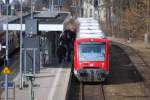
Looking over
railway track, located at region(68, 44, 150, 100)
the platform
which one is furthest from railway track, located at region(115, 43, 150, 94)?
the platform

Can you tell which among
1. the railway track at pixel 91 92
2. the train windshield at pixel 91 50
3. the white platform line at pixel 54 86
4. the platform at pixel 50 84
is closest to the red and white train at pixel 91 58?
the train windshield at pixel 91 50

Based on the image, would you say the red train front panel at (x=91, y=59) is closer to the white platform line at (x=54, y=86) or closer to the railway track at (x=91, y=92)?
the railway track at (x=91, y=92)

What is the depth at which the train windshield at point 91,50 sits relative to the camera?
31.9 metres

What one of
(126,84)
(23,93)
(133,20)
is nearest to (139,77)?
(126,84)

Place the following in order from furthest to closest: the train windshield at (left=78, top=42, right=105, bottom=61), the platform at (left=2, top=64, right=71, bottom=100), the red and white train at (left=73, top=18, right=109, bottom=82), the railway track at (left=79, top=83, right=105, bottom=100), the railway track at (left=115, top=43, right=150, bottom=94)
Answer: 1. the railway track at (left=115, top=43, right=150, bottom=94)
2. the train windshield at (left=78, top=42, right=105, bottom=61)
3. the red and white train at (left=73, top=18, right=109, bottom=82)
4. the railway track at (left=79, top=83, right=105, bottom=100)
5. the platform at (left=2, top=64, right=71, bottom=100)

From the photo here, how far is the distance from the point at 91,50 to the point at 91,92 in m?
2.51

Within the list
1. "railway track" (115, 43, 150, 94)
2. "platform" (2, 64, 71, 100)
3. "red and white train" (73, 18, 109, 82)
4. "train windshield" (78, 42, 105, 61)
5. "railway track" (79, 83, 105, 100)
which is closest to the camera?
"platform" (2, 64, 71, 100)

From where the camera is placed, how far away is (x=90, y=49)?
3203cm

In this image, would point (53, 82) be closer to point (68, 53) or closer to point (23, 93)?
point (23, 93)

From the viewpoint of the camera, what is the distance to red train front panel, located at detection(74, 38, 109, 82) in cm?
3170

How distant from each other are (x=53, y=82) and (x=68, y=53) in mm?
10524

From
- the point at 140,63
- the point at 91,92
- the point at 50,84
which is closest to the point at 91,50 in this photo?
the point at 91,92

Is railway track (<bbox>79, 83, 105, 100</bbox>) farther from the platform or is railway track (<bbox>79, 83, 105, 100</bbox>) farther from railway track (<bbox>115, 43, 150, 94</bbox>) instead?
railway track (<bbox>115, 43, 150, 94</bbox>)

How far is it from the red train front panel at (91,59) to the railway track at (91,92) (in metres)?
0.58
